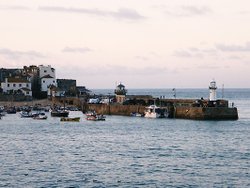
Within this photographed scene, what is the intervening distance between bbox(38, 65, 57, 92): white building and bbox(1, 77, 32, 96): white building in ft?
18.2

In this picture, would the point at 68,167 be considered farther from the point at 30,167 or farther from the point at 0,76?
the point at 0,76

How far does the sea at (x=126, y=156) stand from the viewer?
145 ft

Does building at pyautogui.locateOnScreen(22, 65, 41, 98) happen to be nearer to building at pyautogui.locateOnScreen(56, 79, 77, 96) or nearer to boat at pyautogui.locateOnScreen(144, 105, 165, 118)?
building at pyautogui.locateOnScreen(56, 79, 77, 96)

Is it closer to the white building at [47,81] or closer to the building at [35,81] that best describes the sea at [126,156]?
the white building at [47,81]

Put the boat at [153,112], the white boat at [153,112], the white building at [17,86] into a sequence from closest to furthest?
1. the boat at [153,112]
2. the white boat at [153,112]
3. the white building at [17,86]

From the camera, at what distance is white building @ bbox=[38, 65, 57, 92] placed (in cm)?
16600

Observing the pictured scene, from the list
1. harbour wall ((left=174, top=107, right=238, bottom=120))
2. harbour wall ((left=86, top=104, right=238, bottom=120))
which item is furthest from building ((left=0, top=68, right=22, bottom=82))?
harbour wall ((left=174, top=107, right=238, bottom=120))

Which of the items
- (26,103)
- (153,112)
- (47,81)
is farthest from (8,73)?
(153,112)

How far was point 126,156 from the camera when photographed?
186ft

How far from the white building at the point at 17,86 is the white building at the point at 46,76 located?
18.2ft

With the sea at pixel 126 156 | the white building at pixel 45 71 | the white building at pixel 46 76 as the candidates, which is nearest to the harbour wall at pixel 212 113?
the sea at pixel 126 156

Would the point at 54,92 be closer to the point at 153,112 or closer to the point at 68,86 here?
the point at 68,86

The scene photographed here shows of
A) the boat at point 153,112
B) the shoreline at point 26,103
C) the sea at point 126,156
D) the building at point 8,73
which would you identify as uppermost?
the building at point 8,73

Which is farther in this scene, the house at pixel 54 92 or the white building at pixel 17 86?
the white building at pixel 17 86
